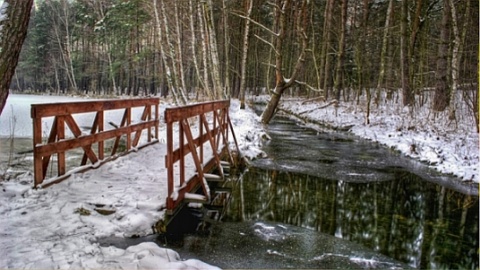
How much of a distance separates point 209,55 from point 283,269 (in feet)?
49.2

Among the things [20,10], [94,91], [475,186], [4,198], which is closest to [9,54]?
[20,10]

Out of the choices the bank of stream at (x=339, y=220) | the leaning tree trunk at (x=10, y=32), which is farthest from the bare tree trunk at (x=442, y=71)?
the leaning tree trunk at (x=10, y=32)

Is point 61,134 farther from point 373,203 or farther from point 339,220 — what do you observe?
point 373,203

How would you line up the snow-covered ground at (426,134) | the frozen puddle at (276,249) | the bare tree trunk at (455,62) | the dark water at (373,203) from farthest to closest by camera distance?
the bare tree trunk at (455,62) < the snow-covered ground at (426,134) < the dark water at (373,203) < the frozen puddle at (276,249)

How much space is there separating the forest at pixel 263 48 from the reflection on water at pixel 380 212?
5466 millimetres

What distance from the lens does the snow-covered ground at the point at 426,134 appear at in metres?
9.57

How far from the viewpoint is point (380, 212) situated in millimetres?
6582

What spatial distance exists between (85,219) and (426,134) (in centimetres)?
1111

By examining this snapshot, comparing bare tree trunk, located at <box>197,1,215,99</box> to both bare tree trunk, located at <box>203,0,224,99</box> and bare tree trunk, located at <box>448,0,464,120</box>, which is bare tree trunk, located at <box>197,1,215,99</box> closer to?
bare tree trunk, located at <box>203,0,224,99</box>

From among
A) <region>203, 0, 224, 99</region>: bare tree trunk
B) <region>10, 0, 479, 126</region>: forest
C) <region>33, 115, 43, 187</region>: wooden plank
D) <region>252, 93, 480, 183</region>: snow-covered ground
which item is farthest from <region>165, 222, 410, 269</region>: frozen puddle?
<region>203, 0, 224, 99</region>: bare tree trunk

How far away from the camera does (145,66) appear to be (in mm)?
42688

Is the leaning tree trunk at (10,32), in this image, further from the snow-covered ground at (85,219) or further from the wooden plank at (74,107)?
the snow-covered ground at (85,219)

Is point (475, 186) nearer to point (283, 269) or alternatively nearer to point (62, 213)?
point (283, 269)

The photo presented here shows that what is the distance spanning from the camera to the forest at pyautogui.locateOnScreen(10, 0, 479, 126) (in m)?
15.7
